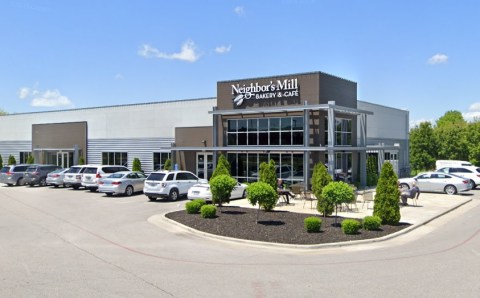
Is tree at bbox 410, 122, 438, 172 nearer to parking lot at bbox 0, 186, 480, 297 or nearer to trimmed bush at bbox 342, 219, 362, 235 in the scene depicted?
parking lot at bbox 0, 186, 480, 297

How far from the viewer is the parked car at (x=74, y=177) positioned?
30562 mm

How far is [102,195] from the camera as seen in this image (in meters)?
27.5

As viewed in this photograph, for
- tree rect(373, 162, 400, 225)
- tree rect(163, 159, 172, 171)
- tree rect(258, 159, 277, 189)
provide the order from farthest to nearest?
tree rect(163, 159, 172, 171) → tree rect(258, 159, 277, 189) → tree rect(373, 162, 400, 225)

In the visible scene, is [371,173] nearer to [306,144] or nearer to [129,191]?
[306,144]

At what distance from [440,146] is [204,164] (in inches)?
1422

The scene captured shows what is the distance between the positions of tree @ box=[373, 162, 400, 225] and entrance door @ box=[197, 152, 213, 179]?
62.2ft

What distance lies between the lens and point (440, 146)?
56844 millimetres

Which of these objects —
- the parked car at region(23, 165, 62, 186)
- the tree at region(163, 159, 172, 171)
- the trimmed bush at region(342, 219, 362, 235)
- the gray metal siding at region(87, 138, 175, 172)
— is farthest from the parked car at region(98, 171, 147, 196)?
the trimmed bush at region(342, 219, 362, 235)

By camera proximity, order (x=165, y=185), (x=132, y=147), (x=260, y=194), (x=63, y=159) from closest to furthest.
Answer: (x=260, y=194) < (x=165, y=185) < (x=132, y=147) < (x=63, y=159)

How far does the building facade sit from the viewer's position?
2861 centimetres

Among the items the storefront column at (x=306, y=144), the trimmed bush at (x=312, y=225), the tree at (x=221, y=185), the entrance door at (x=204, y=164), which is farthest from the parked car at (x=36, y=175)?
the trimmed bush at (x=312, y=225)

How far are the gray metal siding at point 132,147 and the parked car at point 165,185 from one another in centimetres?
1373

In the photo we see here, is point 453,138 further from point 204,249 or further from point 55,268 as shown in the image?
point 55,268

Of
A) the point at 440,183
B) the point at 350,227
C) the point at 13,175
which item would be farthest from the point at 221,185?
the point at 13,175
